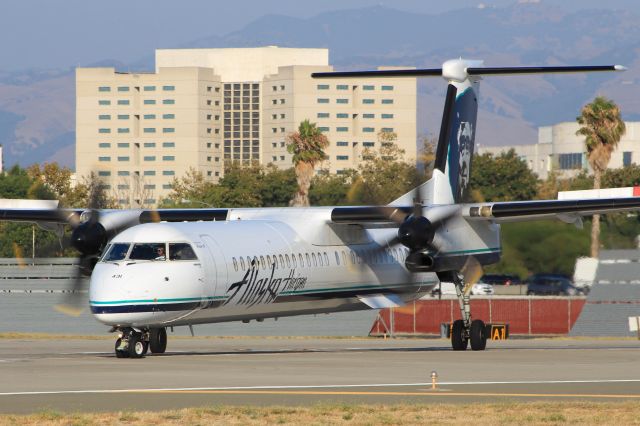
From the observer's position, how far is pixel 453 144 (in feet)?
120

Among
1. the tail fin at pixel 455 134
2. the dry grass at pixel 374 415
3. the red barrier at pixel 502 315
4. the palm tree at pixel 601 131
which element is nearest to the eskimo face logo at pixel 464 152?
the tail fin at pixel 455 134

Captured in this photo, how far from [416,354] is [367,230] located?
16.2 feet

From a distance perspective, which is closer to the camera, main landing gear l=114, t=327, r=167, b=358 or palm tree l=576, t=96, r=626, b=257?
main landing gear l=114, t=327, r=167, b=358

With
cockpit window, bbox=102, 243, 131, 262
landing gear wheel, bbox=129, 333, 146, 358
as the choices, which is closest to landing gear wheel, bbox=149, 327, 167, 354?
landing gear wheel, bbox=129, 333, 146, 358

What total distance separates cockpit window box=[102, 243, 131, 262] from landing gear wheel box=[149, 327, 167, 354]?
274cm

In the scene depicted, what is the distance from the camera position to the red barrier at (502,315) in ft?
191

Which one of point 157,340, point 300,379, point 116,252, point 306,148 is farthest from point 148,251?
point 306,148

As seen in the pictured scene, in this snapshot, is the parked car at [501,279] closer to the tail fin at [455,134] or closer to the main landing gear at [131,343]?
the tail fin at [455,134]

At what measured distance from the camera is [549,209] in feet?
104

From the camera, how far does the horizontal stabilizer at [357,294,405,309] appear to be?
34469 millimetres

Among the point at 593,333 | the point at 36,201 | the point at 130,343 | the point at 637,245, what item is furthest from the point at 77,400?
the point at 593,333

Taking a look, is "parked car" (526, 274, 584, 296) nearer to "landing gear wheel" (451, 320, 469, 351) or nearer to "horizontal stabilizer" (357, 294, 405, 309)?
"horizontal stabilizer" (357, 294, 405, 309)

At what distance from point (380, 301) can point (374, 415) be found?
54.7ft

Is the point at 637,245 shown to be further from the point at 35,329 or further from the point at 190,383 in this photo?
the point at 190,383
